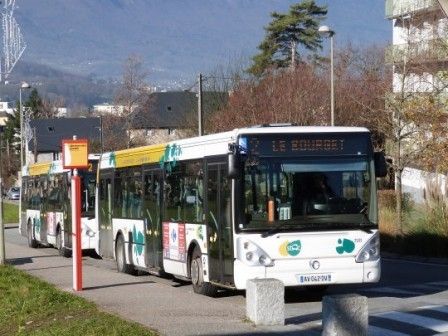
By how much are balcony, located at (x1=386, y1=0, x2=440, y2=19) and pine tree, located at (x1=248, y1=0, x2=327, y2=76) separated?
2407 cm

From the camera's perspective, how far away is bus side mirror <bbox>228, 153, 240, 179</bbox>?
15.3 metres

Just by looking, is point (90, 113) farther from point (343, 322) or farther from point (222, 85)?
point (343, 322)

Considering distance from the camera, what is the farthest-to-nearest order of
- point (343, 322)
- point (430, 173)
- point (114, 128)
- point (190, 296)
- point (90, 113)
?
point (90, 113) → point (114, 128) → point (430, 173) → point (190, 296) → point (343, 322)

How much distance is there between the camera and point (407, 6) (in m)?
46.1

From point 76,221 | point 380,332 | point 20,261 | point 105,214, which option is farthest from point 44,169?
point 380,332

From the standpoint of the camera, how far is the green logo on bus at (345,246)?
51.9 ft

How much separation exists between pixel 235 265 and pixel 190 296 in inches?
71.7

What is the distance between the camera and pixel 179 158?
19047 mm

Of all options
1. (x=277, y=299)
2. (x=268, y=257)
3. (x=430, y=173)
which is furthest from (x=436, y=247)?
(x=277, y=299)

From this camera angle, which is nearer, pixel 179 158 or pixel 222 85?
pixel 179 158

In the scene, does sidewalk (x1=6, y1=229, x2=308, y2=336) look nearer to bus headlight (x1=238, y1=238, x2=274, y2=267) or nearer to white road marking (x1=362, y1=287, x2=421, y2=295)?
bus headlight (x1=238, y1=238, x2=274, y2=267)

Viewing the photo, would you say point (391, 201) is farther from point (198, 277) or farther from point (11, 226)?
point (11, 226)

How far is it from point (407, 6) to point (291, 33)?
127ft

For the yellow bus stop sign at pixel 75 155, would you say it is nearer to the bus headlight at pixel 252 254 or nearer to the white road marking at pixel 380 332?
the bus headlight at pixel 252 254
